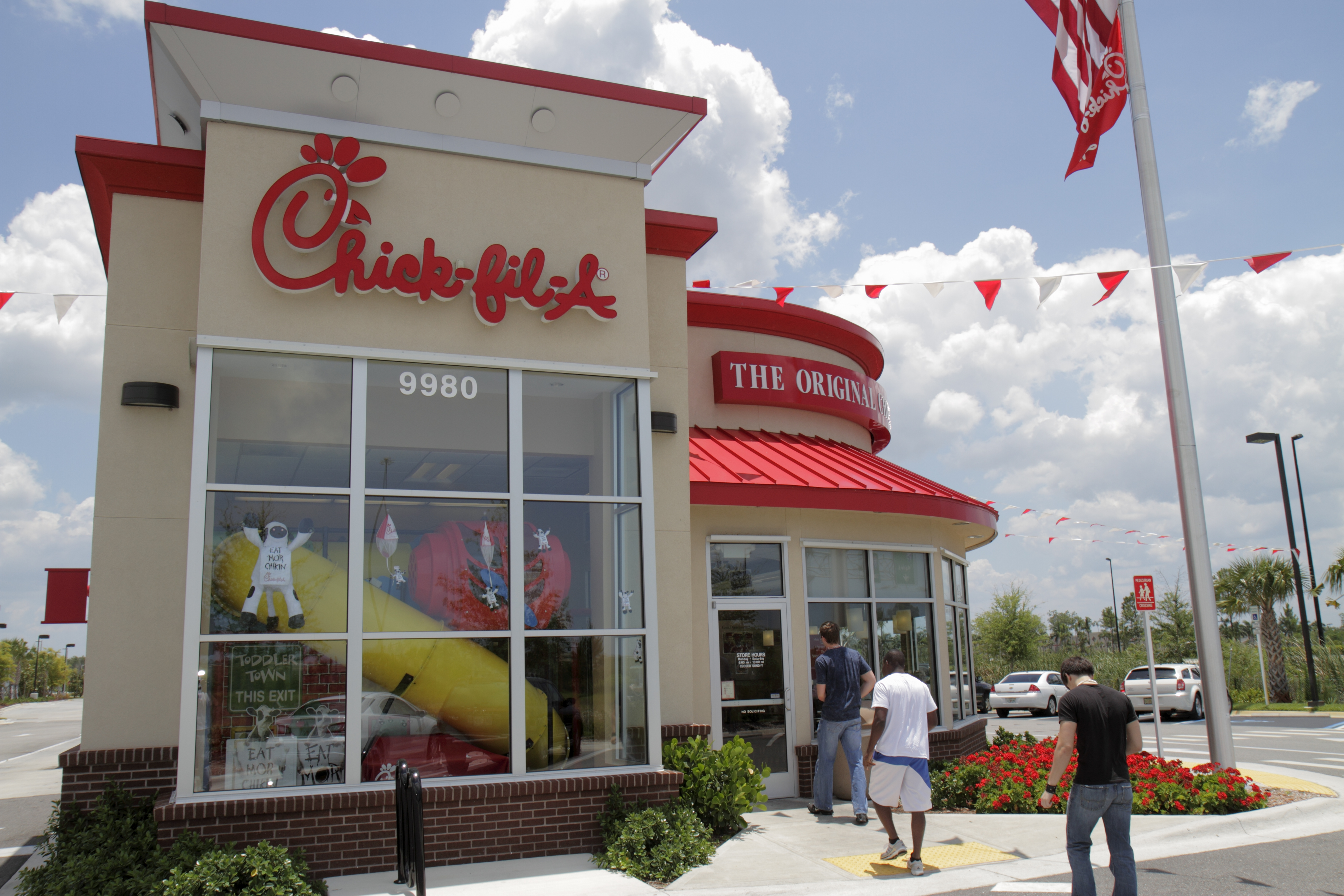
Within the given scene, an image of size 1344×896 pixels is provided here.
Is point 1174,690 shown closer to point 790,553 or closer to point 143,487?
point 790,553

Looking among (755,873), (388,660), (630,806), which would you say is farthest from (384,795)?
(755,873)

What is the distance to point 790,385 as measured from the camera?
13.1 meters

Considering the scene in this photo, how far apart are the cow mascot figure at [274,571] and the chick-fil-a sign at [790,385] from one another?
21.1ft

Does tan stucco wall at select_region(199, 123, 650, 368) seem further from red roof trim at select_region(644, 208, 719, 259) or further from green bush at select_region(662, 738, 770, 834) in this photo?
green bush at select_region(662, 738, 770, 834)

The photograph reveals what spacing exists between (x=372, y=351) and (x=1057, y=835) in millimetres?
7417

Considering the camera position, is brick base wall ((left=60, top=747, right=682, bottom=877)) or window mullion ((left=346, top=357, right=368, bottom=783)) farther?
window mullion ((left=346, top=357, right=368, bottom=783))

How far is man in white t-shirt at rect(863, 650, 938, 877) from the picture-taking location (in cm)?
742

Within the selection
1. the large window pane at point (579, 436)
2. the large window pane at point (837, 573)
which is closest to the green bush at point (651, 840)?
the large window pane at point (579, 436)

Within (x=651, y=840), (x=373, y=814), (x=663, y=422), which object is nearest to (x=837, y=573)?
(x=663, y=422)

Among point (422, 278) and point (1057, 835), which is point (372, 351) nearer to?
point (422, 278)

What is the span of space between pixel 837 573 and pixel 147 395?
784cm

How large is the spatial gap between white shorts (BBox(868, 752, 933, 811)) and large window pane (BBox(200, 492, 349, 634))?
455 cm

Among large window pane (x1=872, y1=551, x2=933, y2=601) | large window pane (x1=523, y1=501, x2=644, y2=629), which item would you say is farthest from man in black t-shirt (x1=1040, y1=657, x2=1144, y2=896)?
large window pane (x1=872, y1=551, x2=933, y2=601)

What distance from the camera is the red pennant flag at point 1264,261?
10.3 meters
